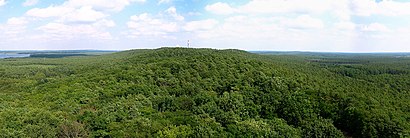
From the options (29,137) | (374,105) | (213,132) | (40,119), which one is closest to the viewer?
(29,137)

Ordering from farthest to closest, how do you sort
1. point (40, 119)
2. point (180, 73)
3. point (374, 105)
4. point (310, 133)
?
point (180, 73)
point (374, 105)
point (310, 133)
point (40, 119)

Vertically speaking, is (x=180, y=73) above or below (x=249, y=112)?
above

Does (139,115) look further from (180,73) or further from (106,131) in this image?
(180,73)

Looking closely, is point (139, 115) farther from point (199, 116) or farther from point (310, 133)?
point (310, 133)

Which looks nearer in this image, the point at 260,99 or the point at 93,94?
the point at 93,94

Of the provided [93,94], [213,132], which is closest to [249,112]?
[213,132]

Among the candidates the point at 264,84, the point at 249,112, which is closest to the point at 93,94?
the point at 249,112
